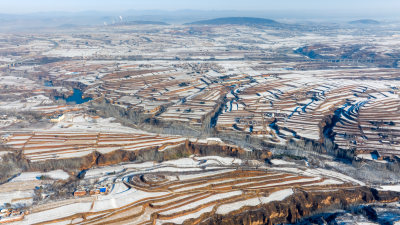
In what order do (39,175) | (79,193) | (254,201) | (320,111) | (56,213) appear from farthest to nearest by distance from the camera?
(320,111) → (39,175) → (254,201) → (79,193) → (56,213)

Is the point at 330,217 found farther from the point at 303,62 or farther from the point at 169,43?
the point at 169,43

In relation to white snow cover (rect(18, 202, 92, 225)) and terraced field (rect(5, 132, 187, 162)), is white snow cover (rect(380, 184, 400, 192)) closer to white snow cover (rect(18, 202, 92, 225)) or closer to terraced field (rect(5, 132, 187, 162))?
terraced field (rect(5, 132, 187, 162))

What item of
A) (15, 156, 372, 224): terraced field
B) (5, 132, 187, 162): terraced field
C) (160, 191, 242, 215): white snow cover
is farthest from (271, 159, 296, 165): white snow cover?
(5, 132, 187, 162): terraced field

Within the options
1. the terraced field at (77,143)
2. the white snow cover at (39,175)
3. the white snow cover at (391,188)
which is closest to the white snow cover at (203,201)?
the terraced field at (77,143)

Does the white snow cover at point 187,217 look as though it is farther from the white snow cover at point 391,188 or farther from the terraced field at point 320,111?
the white snow cover at point 391,188

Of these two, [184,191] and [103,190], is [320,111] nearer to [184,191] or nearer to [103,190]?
[184,191]

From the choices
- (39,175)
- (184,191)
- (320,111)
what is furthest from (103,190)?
(320,111)

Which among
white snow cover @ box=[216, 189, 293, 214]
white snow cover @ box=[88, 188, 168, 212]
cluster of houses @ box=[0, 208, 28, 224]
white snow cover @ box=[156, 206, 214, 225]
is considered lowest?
white snow cover @ box=[156, 206, 214, 225]

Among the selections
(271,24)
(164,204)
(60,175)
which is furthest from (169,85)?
(271,24)
